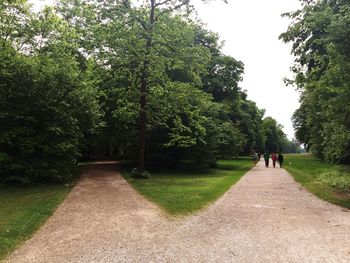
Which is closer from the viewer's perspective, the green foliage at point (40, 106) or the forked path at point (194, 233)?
the forked path at point (194, 233)

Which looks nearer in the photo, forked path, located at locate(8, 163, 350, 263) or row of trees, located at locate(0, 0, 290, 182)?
forked path, located at locate(8, 163, 350, 263)

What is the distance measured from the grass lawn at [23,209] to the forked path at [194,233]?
1.02 ft

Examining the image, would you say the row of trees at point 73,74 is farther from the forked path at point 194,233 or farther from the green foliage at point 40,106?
→ the forked path at point 194,233

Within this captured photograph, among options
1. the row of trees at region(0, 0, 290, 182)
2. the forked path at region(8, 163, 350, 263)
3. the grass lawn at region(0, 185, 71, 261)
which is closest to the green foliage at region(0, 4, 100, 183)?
the row of trees at region(0, 0, 290, 182)

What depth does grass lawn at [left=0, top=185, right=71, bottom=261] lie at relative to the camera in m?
7.92

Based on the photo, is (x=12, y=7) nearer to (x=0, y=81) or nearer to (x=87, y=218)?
(x=0, y=81)

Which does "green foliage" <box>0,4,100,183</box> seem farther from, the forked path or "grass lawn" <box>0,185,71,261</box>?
the forked path

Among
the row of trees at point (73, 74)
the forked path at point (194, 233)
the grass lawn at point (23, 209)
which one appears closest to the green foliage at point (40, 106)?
the row of trees at point (73, 74)

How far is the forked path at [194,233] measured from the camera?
6.68 meters

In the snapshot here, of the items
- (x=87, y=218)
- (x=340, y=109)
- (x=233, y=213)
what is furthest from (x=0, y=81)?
(x=340, y=109)

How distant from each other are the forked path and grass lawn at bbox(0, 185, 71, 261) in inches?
12.2

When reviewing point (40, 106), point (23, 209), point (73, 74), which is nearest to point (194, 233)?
point (23, 209)

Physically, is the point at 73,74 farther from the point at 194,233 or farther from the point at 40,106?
the point at 194,233

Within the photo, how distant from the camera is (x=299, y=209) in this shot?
1103 cm
